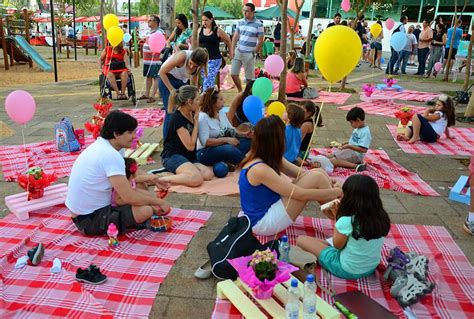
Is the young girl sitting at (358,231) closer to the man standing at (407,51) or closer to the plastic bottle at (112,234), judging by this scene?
the plastic bottle at (112,234)

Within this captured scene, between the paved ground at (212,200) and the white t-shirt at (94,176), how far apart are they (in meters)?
0.80

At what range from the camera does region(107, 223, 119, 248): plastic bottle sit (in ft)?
10.3

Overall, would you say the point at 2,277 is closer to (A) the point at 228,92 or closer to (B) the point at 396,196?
(B) the point at 396,196

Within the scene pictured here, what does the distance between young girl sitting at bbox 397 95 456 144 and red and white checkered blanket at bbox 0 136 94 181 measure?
4.89 meters

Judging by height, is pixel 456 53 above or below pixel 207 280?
above

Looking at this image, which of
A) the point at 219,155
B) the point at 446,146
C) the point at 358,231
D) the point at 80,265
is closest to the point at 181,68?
the point at 219,155

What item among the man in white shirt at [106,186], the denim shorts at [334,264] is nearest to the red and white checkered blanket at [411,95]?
the denim shorts at [334,264]

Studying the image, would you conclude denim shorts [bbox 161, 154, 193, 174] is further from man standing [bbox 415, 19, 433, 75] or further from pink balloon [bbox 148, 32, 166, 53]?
man standing [bbox 415, 19, 433, 75]

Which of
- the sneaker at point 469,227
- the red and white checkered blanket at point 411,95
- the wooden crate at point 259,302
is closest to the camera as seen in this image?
the wooden crate at point 259,302

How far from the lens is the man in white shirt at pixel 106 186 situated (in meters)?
3.07

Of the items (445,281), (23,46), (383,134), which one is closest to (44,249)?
(445,281)

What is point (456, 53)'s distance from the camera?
14664 mm

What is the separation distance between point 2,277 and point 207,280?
53.7 inches

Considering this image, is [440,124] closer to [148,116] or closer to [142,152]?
[142,152]
